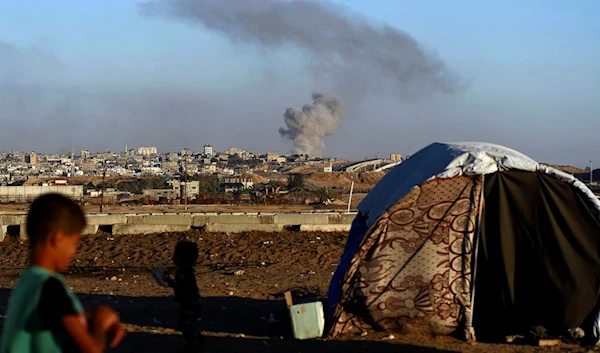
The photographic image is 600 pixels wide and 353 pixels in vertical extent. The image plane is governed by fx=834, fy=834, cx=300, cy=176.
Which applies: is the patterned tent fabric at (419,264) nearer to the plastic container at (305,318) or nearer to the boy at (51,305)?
the plastic container at (305,318)

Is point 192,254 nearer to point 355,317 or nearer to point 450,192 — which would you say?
point 355,317

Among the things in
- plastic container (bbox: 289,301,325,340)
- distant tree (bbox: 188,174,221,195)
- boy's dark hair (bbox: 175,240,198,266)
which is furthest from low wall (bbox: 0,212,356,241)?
distant tree (bbox: 188,174,221,195)

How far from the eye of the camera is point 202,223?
26.1 meters

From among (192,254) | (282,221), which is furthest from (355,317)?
(282,221)

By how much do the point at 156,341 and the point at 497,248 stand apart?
14.1ft

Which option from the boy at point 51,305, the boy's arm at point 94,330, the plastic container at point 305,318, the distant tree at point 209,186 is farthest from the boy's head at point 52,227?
the distant tree at point 209,186

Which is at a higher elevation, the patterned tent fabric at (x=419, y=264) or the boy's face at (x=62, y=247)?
the boy's face at (x=62, y=247)

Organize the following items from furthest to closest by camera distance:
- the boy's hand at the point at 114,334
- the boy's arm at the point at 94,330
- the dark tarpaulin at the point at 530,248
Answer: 1. the dark tarpaulin at the point at 530,248
2. the boy's hand at the point at 114,334
3. the boy's arm at the point at 94,330

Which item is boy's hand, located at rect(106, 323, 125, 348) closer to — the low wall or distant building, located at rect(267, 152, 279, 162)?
the low wall

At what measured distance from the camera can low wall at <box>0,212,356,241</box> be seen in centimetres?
2527

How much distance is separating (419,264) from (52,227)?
269 inches

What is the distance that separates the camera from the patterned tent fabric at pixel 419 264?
33.0 feet

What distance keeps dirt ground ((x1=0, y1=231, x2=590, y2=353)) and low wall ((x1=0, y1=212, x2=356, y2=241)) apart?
0.67m

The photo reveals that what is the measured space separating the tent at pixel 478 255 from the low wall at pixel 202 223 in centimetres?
1538
